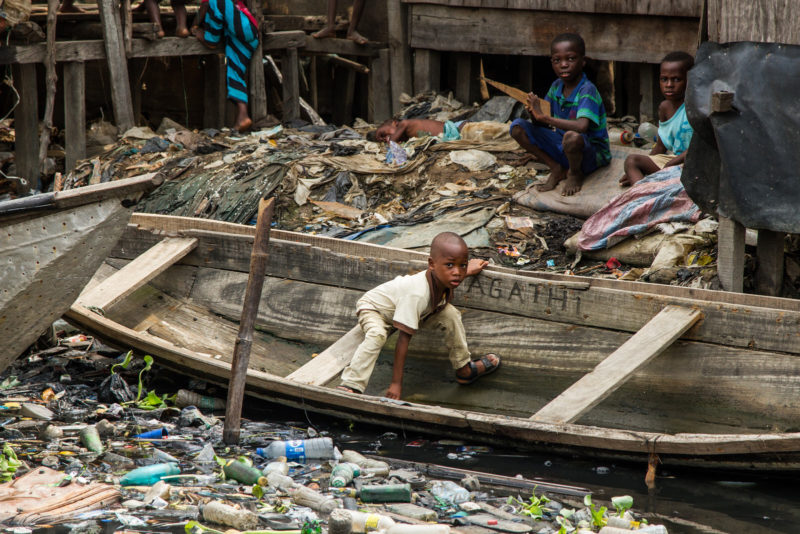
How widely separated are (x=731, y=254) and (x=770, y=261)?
0.18 meters

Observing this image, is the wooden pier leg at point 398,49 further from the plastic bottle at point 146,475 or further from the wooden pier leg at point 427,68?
the plastic bottle at point 146,475

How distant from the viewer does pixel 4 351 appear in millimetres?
4262

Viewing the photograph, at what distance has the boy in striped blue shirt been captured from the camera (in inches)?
251

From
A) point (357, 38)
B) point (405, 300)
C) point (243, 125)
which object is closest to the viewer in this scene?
point (405, 300)

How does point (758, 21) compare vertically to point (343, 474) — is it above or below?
above

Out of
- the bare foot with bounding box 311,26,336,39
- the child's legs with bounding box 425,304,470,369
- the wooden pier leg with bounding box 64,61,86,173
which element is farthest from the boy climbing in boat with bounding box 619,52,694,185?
the wooden pier leg with bounding box 64,61,86,173

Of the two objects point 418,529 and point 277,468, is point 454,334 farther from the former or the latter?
point 418,529

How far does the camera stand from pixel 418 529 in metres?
3.19

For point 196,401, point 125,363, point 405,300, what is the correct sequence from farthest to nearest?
point 125,363, point 196,401, point 405,300

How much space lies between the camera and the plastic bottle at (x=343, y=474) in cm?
387

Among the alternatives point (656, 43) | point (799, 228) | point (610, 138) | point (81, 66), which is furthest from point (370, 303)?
point (81, 66)

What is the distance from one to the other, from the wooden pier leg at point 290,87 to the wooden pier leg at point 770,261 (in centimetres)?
605

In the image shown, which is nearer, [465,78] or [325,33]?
[465,78]

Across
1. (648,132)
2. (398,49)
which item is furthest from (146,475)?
(398,49)
